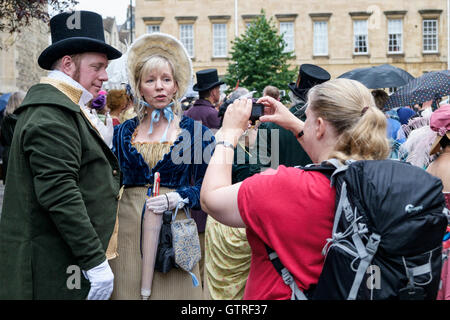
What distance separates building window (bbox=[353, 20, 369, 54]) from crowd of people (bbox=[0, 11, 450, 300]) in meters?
36.1

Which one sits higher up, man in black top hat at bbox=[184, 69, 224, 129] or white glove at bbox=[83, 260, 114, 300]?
man in black top hat at bbox=[184, 69, 224, 129]

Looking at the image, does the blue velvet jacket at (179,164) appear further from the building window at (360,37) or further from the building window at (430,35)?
the building window at (430,35)

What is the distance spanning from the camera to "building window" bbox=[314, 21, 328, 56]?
1511 inches

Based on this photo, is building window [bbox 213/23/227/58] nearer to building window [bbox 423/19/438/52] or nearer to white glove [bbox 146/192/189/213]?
building window [bbox 423/19/438/52]

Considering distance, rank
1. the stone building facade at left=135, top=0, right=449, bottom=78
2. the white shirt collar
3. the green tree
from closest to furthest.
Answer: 1. the white shirt collar
2. the green tree
3. the stone building facade at left=135, top=0, right=449, bottom=78

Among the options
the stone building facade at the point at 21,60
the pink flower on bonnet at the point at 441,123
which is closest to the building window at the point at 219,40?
the stone building facade at the point at 21,60

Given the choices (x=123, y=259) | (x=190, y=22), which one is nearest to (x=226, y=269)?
(x=123, y=259)

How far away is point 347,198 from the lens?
1863 millimetres

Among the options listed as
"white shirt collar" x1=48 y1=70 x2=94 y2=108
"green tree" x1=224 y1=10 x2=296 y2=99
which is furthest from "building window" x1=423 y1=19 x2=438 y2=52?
"white shirt collar" x1=48 y1=70 x2=94 y2=108

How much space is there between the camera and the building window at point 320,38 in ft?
126

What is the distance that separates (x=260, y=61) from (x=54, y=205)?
29372mm

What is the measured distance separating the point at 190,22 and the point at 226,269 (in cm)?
3650

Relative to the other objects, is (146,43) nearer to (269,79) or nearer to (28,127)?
(28,127)
